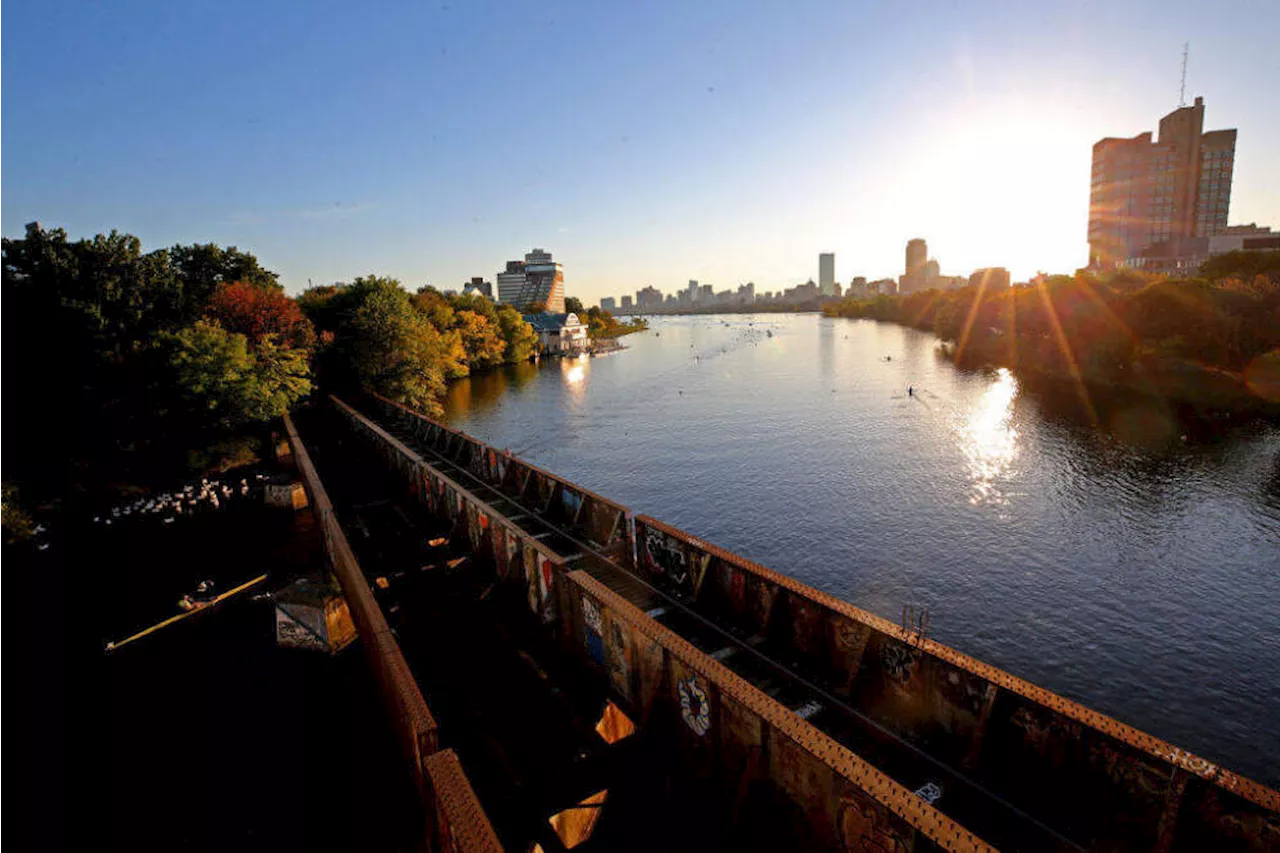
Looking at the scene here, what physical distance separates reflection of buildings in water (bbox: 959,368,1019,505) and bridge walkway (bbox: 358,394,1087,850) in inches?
1134

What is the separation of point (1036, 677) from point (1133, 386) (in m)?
76.2

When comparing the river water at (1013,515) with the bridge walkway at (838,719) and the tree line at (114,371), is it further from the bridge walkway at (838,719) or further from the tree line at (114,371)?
the tree line at (114,371)

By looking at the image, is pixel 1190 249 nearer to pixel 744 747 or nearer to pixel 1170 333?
pixel 1170 333

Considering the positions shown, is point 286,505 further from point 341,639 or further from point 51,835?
point 51,835

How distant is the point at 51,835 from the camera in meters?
15.0

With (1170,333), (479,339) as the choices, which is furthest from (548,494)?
(479,339)

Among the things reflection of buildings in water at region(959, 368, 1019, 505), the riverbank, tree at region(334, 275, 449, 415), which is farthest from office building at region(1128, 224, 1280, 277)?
tree at region(334, 275, 449, 415)

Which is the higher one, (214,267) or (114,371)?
(214,267)

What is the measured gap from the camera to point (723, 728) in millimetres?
13867

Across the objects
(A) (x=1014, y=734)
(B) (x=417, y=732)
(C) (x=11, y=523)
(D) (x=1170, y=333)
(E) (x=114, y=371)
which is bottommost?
(A) (x=1014, y=734)

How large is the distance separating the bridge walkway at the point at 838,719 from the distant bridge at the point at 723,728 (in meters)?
0.06

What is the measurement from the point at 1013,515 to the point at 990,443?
1966cm

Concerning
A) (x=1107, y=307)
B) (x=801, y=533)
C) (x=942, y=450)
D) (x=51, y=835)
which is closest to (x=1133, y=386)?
(x=1107, y=307)

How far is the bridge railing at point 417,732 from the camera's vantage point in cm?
1024
